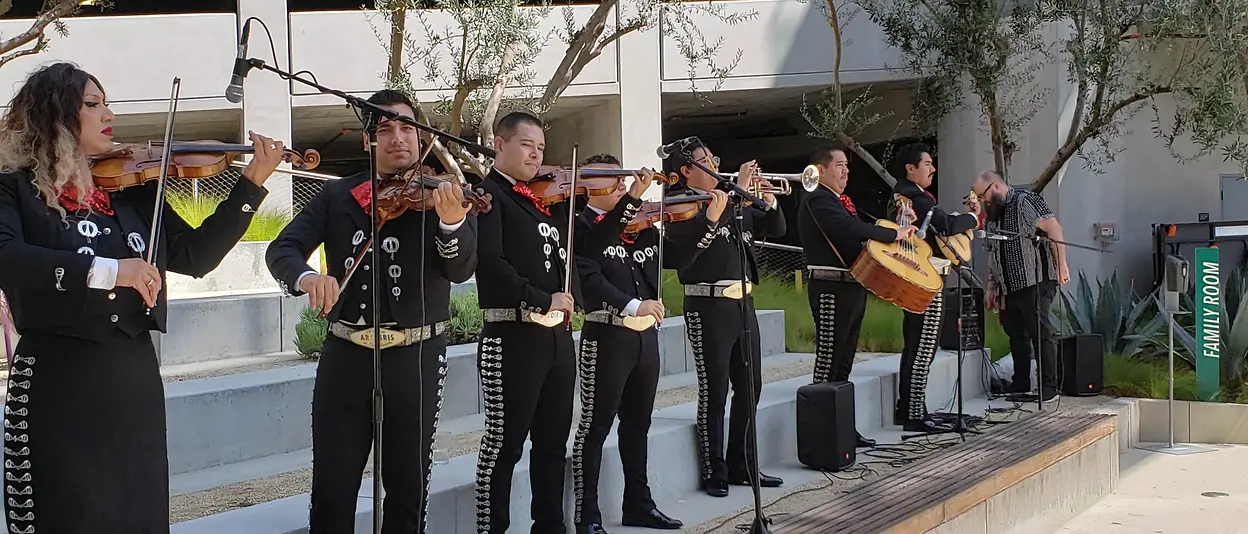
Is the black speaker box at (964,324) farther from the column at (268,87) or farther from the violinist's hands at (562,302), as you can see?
the column at (268,87)

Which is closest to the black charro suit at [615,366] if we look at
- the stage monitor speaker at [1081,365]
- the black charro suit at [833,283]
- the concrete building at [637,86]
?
the black charro suit at [833,283]

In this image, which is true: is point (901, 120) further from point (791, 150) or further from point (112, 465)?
point (112, 465)

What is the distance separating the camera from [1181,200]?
46.6 feet

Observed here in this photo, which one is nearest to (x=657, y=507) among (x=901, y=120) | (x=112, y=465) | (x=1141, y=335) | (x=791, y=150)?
(x=112, y=465)

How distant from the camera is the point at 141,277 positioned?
8.68 feet

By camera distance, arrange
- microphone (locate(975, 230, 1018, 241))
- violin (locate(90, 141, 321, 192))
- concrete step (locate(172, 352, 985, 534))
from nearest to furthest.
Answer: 1. violin (locate(90, 141, 321, 192))
2. concrete step (locate(172, 352, 985, 534))
3. microphone (locate(975, 230, 1018, 241))

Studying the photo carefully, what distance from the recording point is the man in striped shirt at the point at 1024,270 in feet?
28.0

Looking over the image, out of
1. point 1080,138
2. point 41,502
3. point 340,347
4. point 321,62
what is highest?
point 321,62

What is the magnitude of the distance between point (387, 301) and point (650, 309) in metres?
1.44

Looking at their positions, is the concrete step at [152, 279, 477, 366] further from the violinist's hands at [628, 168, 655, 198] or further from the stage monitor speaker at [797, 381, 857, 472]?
the violinist's hands at [628, 168, 655, 198]

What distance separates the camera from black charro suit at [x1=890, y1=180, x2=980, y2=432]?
23.4 ft

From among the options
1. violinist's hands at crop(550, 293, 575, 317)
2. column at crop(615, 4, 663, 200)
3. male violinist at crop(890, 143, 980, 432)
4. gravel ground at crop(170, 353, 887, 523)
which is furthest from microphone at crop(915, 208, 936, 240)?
column at crop(615, 4, 663, 200)

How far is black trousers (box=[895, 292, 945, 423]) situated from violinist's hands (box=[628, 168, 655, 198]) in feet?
10.6

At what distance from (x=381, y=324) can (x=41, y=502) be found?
3.33ft
